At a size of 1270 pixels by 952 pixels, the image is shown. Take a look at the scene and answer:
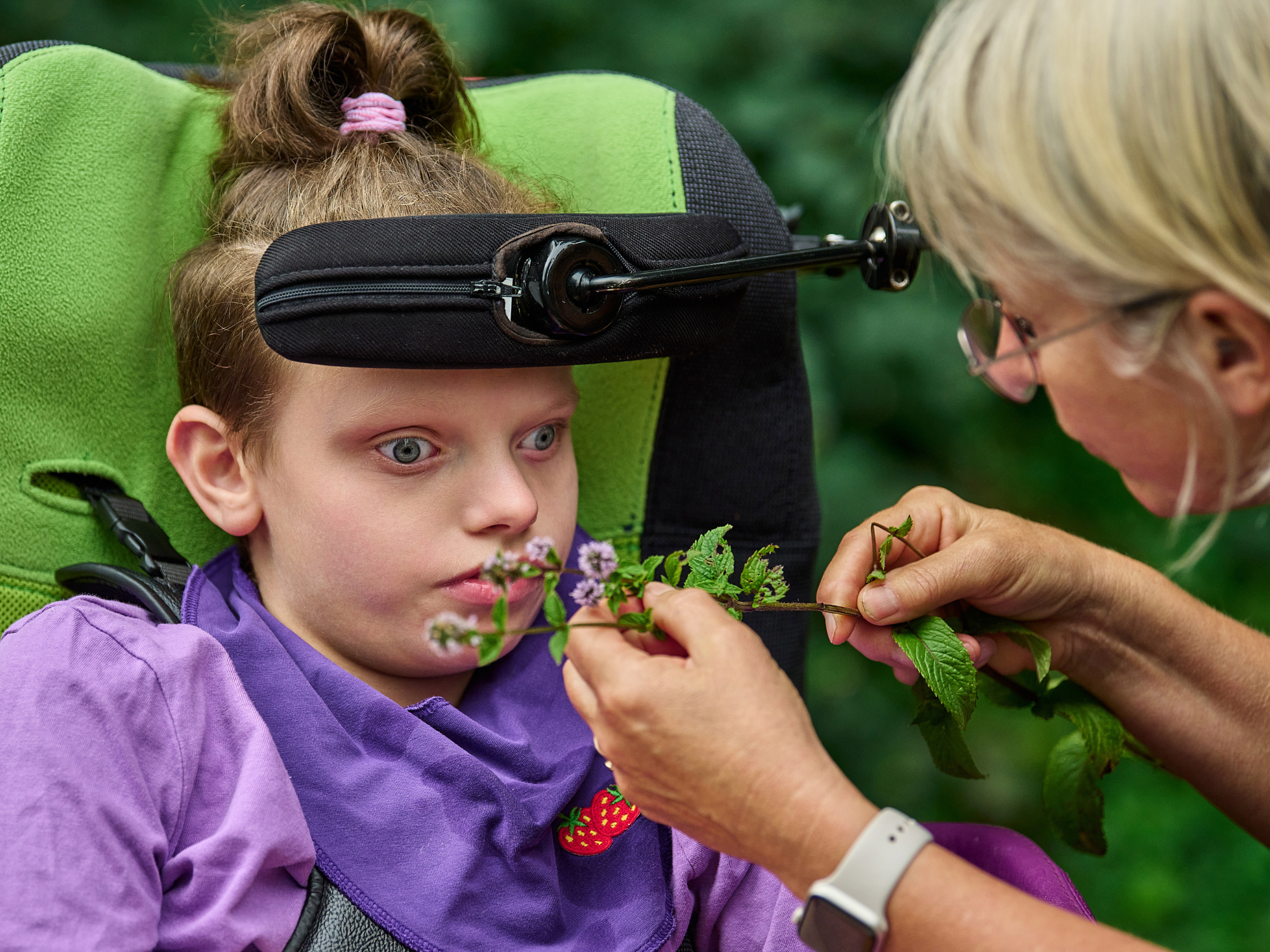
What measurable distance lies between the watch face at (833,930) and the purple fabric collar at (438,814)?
0.31 m

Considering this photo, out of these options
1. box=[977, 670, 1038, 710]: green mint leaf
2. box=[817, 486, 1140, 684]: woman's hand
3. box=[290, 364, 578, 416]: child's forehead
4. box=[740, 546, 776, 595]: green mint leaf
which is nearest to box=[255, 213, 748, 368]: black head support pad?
box=[290, 364, 578, 416]: child's forehead

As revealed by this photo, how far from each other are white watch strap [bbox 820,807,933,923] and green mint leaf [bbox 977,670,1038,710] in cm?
54

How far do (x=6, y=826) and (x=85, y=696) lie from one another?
0.42 feet

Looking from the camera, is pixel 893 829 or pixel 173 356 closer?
pixel 893 829

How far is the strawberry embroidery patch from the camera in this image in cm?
126

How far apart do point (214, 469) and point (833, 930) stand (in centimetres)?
88

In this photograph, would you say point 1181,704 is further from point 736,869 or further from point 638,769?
point 638,769

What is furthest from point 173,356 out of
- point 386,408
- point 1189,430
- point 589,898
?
point 1189,430

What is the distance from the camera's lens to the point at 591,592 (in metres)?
1.02

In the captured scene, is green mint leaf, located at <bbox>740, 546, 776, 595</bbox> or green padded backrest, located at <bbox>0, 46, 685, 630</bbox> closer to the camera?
green mint leaf, located at <bbox>740, 546, 776, 595</bbox>

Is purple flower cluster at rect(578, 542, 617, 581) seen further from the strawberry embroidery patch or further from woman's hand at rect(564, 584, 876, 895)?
the strawberry embroidery patch

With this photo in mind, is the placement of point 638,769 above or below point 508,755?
above

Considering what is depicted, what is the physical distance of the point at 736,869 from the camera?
4.29 feet

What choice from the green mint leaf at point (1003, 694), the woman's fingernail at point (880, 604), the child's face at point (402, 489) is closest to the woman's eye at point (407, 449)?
the child's face at point (402, 489)
